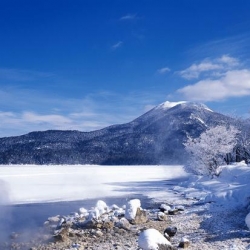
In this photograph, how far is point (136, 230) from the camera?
1822 centimetres

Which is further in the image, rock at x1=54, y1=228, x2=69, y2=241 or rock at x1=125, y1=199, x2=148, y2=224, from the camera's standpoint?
rock at x1=125, y1=199, x2=148, y2=224

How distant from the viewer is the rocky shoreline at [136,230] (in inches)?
601

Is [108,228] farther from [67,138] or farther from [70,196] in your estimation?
[67,138]

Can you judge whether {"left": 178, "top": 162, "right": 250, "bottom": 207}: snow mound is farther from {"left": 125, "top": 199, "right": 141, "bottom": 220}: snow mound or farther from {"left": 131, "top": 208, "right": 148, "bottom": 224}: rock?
{"left": 125, "top": 199, "right": 141, "bottom": 220}: snow mound

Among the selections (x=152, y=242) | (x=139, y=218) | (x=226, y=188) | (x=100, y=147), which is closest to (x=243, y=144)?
(x=226, y=188)

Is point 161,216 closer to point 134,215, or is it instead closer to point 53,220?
point 134,215

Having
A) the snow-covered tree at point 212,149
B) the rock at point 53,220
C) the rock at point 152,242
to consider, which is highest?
the snow-covered tree at point 212,149

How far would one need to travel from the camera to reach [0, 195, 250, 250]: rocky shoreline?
601 inches

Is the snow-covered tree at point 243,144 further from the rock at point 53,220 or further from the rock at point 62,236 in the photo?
the rock at point 62,236

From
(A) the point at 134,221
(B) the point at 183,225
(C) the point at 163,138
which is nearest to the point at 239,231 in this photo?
(B) the point at 183,225

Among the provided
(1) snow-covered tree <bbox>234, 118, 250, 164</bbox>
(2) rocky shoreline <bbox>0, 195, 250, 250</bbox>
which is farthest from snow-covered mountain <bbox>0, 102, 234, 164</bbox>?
(2) rocky shoreline <bbox>0, 195, 250, 250</bbox>

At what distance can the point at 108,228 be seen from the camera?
1891 cm

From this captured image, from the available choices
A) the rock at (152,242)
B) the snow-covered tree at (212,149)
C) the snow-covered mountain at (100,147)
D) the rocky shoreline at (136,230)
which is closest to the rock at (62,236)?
the rocky shoreline at (136,230)

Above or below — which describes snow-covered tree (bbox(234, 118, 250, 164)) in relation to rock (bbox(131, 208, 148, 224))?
above
